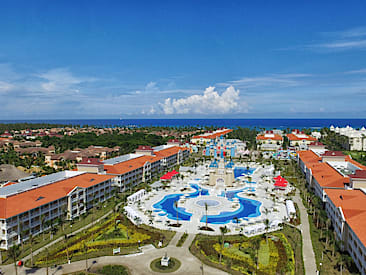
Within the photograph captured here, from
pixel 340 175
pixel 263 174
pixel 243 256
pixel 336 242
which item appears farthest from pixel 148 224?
pixel 263 174

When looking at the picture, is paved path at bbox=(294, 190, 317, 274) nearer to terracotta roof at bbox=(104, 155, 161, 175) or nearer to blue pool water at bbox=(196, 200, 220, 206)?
blue pool water at bbox=(196, 200, 220, 206)

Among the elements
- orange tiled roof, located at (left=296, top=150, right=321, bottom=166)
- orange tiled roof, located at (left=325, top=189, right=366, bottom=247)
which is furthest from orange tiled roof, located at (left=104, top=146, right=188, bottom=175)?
orange tiled roof, located at (left=325, top=189, right=366, bottom=247)

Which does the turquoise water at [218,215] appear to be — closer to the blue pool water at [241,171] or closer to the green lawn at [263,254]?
the green lawn at [263,254]

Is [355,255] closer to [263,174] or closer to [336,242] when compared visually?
[336,242]

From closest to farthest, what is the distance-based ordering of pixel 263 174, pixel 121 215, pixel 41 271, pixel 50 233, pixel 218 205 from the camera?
Result: pixel 41 271, pixel 50 233, pixel 121 215, pixel 218 205, pixel 263 174

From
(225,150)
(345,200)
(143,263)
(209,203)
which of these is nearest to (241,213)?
(209,203)

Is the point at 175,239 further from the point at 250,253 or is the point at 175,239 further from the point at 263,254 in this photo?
the point at 263,254

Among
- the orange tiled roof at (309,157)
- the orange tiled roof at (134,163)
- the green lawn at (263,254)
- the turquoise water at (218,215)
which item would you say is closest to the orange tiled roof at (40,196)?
the orange tiled roof at (134,163)
